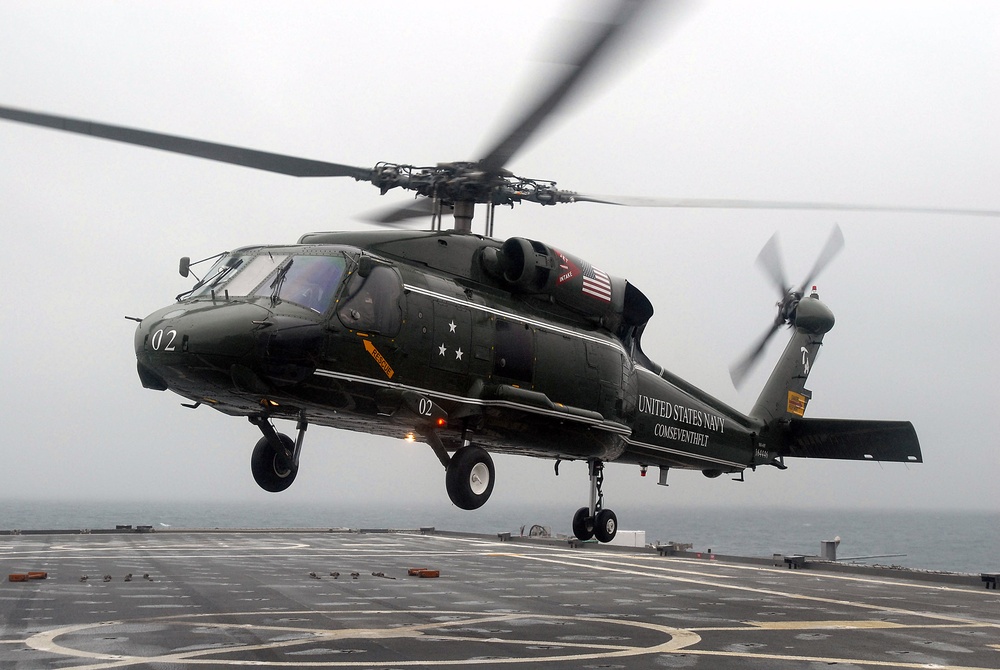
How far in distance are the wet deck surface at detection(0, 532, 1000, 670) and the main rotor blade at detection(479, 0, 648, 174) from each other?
7.00 m

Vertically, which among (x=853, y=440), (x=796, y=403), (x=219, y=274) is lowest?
(x=853, y=440)

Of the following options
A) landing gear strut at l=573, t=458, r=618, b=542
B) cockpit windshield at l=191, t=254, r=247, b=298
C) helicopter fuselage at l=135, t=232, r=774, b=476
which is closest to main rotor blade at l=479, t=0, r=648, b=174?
helicopter fuselage at l=135, t=232, r=774, b=476

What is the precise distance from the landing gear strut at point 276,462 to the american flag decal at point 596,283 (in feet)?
19.1

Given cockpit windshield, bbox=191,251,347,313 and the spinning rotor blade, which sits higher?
the spinning rotor blade

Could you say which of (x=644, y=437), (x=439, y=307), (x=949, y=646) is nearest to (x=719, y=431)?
(x=644, y=437)

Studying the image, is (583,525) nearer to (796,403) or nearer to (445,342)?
(445,342)

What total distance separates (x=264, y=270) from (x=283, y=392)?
189 centimetres

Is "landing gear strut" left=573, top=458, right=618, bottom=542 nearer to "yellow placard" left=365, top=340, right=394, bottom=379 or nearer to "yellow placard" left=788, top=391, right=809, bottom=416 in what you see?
"yellow placard" left=365, top=340, right=394, bottom=379

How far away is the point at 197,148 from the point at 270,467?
539 cm

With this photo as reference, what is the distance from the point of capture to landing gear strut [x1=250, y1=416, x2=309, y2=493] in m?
15.4

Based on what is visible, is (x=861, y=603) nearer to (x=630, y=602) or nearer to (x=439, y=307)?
(x=630, y=602)

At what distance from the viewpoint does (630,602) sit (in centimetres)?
2017

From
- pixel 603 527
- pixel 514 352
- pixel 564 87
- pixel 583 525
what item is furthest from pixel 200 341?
pixel 603 527

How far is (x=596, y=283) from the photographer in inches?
688
